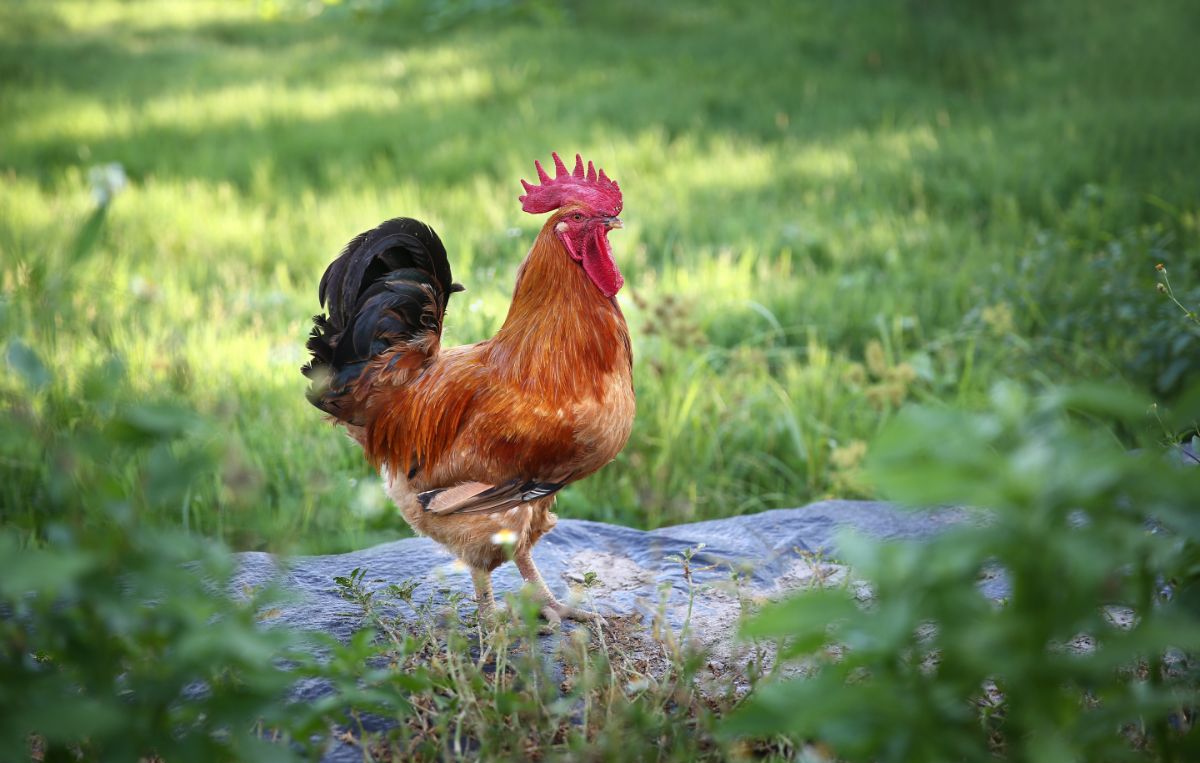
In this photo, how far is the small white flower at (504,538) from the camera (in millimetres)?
2328

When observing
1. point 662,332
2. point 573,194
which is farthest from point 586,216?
point 662,332

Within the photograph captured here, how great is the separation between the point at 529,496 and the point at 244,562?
3.41 ft

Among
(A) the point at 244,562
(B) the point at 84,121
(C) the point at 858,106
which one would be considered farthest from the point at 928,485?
(B) the point at 84,121

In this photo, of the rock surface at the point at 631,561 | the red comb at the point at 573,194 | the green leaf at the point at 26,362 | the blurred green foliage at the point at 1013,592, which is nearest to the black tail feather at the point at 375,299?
the red comb at the point at 573,194

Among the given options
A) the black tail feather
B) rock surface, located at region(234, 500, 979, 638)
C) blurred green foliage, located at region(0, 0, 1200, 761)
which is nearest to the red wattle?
the black tail feather

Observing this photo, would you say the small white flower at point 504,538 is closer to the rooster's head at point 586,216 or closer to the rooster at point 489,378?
the rooster at point 489,378

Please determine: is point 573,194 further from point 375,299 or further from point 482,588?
point 482,588

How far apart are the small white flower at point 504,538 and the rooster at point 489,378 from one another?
1.7 inches

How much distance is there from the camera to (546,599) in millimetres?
3098

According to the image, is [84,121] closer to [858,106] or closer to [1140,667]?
[858,106]

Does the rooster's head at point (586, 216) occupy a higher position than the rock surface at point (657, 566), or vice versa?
the rooster's head at point (586, 216)

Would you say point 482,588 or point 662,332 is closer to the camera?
point 482,588

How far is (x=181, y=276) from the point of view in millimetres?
6250

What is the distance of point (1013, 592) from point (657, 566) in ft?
6.36
